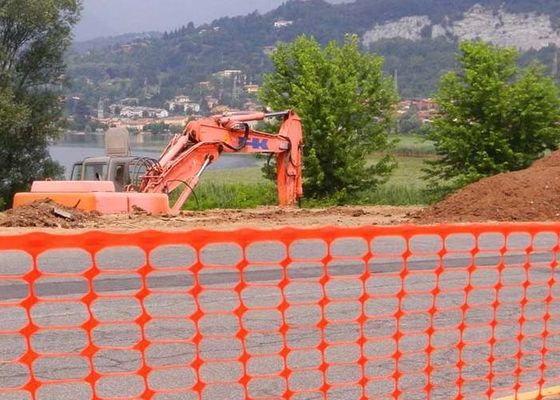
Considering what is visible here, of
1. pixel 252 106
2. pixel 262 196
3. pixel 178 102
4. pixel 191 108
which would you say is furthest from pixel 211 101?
pixel 262 196

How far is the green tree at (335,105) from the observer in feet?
110

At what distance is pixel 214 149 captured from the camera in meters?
23.3

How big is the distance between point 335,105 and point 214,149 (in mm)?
11557

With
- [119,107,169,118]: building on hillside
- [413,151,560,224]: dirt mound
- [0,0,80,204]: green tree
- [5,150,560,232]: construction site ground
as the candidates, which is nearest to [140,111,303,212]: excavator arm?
[5,150,560,232]: construction site ground

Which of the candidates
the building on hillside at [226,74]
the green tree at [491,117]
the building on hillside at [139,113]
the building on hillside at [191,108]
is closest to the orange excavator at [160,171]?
the green tree at [491,117]

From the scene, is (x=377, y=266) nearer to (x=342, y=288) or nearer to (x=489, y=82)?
(x=342, y=288)

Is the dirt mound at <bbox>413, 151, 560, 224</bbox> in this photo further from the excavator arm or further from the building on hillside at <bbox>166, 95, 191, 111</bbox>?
the building on hillside at <bbox>166, 95, 191, 111</bbox>

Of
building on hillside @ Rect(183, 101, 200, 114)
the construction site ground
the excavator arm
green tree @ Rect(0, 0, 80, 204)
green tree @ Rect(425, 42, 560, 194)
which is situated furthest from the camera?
building on hillside @ Rect(183, 101, 200, 114)

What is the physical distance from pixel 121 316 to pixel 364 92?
27.6m

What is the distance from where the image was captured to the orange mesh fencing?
17.8 feet

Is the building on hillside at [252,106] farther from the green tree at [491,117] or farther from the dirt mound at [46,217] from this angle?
the dirt mound at [46,217]

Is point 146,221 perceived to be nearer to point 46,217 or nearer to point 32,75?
point 46,217

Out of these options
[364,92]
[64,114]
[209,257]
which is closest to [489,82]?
[364,92]

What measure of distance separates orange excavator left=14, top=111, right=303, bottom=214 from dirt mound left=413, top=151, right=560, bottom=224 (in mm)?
5484
